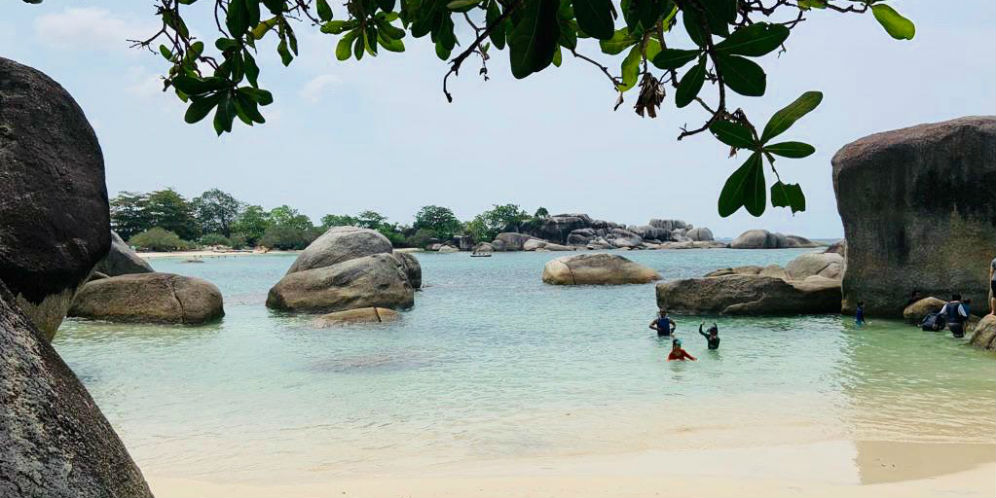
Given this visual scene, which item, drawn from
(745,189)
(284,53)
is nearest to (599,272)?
(284,53)

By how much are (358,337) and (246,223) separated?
7173 cm

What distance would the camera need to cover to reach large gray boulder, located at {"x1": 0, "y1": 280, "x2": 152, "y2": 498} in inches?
49.4

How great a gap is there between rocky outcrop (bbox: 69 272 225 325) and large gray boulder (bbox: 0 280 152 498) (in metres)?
14.0

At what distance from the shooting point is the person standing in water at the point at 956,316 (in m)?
11.5

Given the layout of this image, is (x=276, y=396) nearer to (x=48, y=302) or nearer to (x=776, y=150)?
(x=48, y=302)

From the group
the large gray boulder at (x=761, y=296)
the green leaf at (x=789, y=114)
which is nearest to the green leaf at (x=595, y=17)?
the green leaf at (x=789, y=114)

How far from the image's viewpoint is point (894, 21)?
1.38 metres

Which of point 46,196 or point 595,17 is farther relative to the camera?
point 46,196

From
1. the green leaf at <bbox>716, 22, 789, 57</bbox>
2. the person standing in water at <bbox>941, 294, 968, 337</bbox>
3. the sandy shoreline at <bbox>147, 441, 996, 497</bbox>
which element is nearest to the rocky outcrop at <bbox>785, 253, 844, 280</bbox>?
the person standing in water at <bbox>941, 294, 968, 337</bbox>

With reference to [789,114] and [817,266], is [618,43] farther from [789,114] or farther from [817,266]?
[817,266]

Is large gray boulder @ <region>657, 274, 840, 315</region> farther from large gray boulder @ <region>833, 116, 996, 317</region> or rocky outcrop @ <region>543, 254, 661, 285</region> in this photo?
rocky outcrop @ <region>543, 254, 661, 285</region>

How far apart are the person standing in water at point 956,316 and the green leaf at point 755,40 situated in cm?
1294

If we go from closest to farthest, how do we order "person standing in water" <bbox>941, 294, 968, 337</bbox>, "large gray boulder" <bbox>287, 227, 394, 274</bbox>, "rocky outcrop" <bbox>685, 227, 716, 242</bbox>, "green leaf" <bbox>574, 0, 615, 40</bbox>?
"green leaf" <bbox>574, 0, 615, 40</bbox>, "person standing in water" <bbox>941, 294, 968, 337</bbox>, "large gray boulder" <bbox>287, 227, 394, 274</bbox>, "rocky outcrop" <bbox>685, 227, 716, 242</bbox>

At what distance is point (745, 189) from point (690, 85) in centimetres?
21
